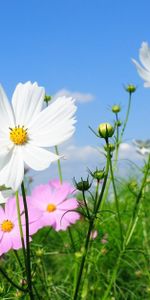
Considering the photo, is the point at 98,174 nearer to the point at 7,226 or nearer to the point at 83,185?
the point at 83,185

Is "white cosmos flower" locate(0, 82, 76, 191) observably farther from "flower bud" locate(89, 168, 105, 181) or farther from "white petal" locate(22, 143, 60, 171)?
"flower bud" locate(89, 168, 105, 181)

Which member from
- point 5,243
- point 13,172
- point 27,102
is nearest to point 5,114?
point 27,102

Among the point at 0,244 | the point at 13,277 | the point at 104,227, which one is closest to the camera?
the point at 0,244

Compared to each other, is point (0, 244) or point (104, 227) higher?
point (104, 227)

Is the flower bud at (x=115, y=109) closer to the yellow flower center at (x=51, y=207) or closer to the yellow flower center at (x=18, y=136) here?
the yellow flower center at (x=51, y=207)

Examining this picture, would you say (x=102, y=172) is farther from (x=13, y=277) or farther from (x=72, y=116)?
(x=13, y=277)

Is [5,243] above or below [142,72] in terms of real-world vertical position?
below

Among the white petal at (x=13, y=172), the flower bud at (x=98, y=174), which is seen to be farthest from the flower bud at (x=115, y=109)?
the white petal at (x=13, y=172)

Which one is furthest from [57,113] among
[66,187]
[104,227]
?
[104,227]
